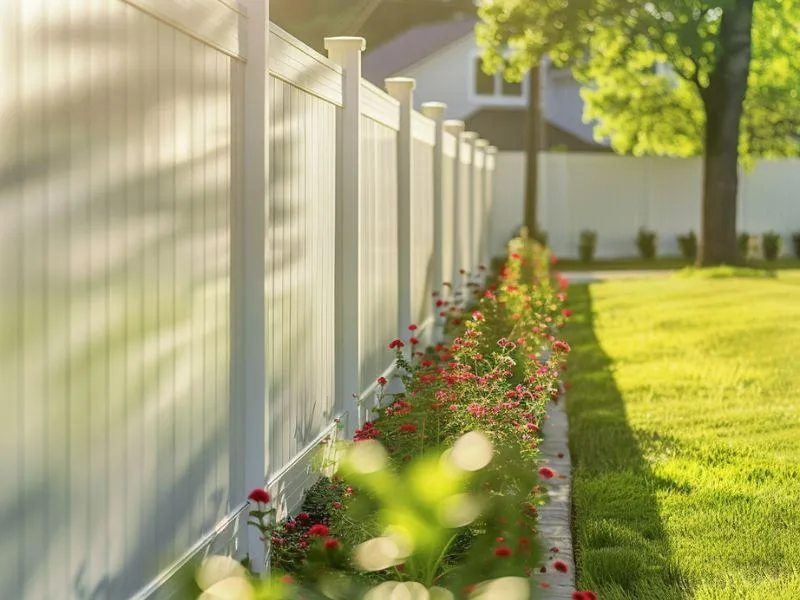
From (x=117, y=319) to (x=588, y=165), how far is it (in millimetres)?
25332

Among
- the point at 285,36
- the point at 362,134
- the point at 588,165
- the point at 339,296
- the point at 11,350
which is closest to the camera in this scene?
the point at 11,350

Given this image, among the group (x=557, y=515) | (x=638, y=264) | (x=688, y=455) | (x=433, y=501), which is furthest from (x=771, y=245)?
(x=433, y=501)

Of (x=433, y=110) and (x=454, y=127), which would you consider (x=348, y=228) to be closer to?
(x=433, y=110)

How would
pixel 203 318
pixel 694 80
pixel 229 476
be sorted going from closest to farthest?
pixel 203 318 < pixel 229 476 < pixel 694 80

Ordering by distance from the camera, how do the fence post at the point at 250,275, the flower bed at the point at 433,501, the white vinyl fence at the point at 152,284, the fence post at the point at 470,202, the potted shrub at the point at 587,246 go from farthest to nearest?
the potted shrub at the point at 587,246, the fence post at the point at 470,202, the fence post at the point at 250,275, the white vinyl fence at the point at 152,284, the flower bed at the point at 433,501

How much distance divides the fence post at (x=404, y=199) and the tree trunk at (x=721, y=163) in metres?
13.7

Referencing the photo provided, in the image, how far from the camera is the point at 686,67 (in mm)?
22016

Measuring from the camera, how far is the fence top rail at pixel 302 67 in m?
4.58

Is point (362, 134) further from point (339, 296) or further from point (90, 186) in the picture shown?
point (90, 186)

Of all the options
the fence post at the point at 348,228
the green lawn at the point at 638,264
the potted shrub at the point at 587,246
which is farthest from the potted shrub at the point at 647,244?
the fence post at the point at 348,228

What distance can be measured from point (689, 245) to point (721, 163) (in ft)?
17.3

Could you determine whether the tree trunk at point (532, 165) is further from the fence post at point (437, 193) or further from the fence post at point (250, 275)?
the fence post at point (250, 275)

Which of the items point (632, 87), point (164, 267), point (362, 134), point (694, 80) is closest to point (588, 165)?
point (632, 87)

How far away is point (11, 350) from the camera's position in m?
2.44
